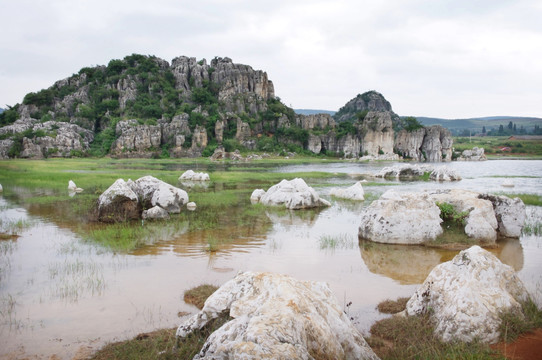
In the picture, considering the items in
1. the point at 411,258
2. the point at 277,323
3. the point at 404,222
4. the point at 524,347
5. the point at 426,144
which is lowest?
the point at 411,258

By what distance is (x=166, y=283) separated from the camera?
909 cm

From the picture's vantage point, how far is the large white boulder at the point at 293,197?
68.4ft

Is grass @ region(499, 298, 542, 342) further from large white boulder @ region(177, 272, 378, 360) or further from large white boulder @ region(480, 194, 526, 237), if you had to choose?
large white boulder @ region(480, 194, 526, 237)

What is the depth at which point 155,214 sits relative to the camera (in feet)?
58.0

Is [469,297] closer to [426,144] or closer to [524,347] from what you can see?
[524,347]

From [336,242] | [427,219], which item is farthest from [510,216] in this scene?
[336,242]

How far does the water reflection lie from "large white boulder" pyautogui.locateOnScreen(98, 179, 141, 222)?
10.8 metres

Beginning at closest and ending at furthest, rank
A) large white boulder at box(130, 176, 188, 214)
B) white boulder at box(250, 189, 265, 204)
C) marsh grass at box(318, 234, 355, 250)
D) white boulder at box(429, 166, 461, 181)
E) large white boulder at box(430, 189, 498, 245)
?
marsh grass at box(318, 234, 355, 250) < large white boulder at box(430, 189, 498, 245) < large white boulder at box(130, 176, 188, 214) < white boulder at box(250, 189, 265, 204) < white boulder at box(429, 166, 461, 181)

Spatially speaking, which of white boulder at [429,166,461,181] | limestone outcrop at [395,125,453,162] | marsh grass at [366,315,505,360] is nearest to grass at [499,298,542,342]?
marsh grass at [366,315,505,360]

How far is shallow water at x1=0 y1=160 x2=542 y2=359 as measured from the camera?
6832 millimetres

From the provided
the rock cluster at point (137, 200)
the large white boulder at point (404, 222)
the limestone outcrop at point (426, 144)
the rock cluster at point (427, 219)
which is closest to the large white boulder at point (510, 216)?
the rock cluster at point (427, 219)

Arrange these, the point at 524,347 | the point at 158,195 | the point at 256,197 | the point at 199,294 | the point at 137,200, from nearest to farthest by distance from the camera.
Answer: the point at 524,347 < the point at 199,294 < the point at 137,200 < the point at 158,195 < the point at 256,197

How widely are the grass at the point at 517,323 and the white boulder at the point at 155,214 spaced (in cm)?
1448

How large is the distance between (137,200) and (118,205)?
39.8 inches
